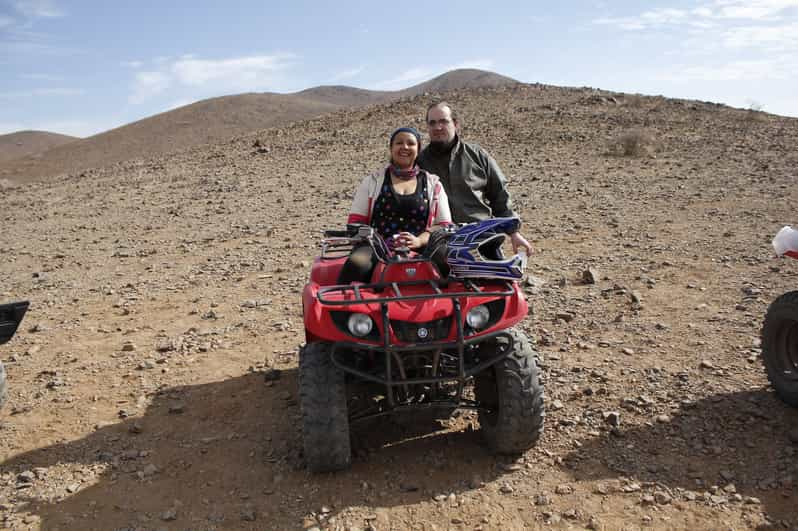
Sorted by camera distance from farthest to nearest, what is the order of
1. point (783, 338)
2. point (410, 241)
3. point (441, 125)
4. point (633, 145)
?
point (633, 145)
point (441, 125)
point (783, 338)
point (410, 241)

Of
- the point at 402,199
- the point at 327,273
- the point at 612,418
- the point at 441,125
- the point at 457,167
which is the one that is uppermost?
the point at 441,125

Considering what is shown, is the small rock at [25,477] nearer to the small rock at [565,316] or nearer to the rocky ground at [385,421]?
the rocky ground at [385,421]

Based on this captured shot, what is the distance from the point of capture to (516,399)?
11.1 ft

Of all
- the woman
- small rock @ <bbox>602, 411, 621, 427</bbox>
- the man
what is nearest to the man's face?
the man

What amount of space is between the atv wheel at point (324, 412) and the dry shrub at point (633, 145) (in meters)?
12.6

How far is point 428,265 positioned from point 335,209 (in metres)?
7.32

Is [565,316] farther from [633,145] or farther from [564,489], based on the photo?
[633,145]

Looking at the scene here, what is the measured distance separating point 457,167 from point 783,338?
7.60 feet

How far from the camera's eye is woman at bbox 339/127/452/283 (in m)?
4.02

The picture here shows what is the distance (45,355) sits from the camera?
17.5 feet

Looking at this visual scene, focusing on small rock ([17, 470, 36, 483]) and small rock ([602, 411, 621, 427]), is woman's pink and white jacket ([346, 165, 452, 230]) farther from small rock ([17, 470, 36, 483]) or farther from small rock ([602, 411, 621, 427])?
small rock ([17, 470, 36, 483])

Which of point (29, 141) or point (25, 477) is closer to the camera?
point (25, 477)

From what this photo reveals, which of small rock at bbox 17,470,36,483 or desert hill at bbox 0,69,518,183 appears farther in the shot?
desert hill at bbox 0,69,518,183

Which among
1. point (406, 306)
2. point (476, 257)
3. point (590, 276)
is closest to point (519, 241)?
point (476, 257)
